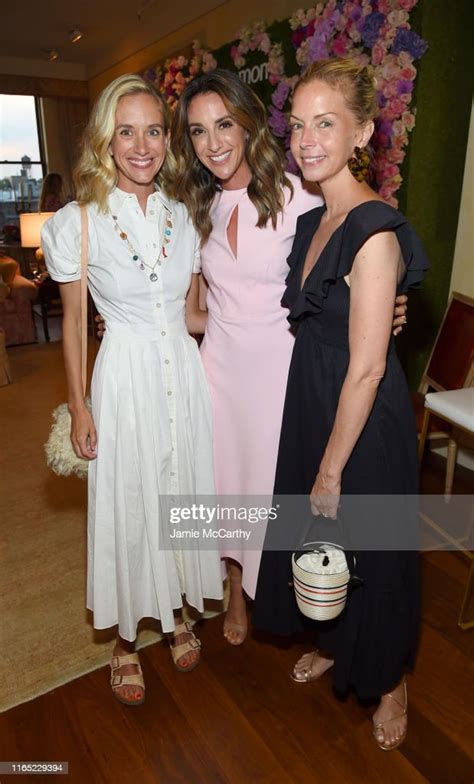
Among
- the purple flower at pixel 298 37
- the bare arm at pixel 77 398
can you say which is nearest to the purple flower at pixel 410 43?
the purple flower at pixel 298 37

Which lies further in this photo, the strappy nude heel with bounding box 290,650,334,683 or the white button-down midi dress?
the strappy nude heel with bounding box 290,650,334,683

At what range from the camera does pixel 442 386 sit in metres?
3.28

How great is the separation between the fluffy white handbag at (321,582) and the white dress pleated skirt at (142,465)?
0.58m

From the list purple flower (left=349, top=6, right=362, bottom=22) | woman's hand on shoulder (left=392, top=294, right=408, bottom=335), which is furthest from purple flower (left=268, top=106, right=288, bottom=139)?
woman's hand on shoulder (left=392, top=294, right=408, bottom=335)

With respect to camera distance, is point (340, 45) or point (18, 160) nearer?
Answer: point (340, 45)

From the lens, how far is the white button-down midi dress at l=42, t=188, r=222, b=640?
183 centimetres

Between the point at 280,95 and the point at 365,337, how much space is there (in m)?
3.35

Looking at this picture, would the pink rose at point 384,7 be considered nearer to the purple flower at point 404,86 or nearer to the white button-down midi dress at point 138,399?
the purple flower at point 404,86

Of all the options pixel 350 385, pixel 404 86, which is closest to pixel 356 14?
pixel 404 86

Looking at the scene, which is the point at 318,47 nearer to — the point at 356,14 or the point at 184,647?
the point at 356,14

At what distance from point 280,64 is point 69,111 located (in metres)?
6.80

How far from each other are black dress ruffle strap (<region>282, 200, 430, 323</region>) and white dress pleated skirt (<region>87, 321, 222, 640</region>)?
0.48 m

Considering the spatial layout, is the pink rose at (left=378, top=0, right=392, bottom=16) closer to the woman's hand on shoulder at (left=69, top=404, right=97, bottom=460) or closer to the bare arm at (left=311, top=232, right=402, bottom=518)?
the bare arm at (left=311, top=232, right=402, bottom=518)

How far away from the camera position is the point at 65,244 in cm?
177
